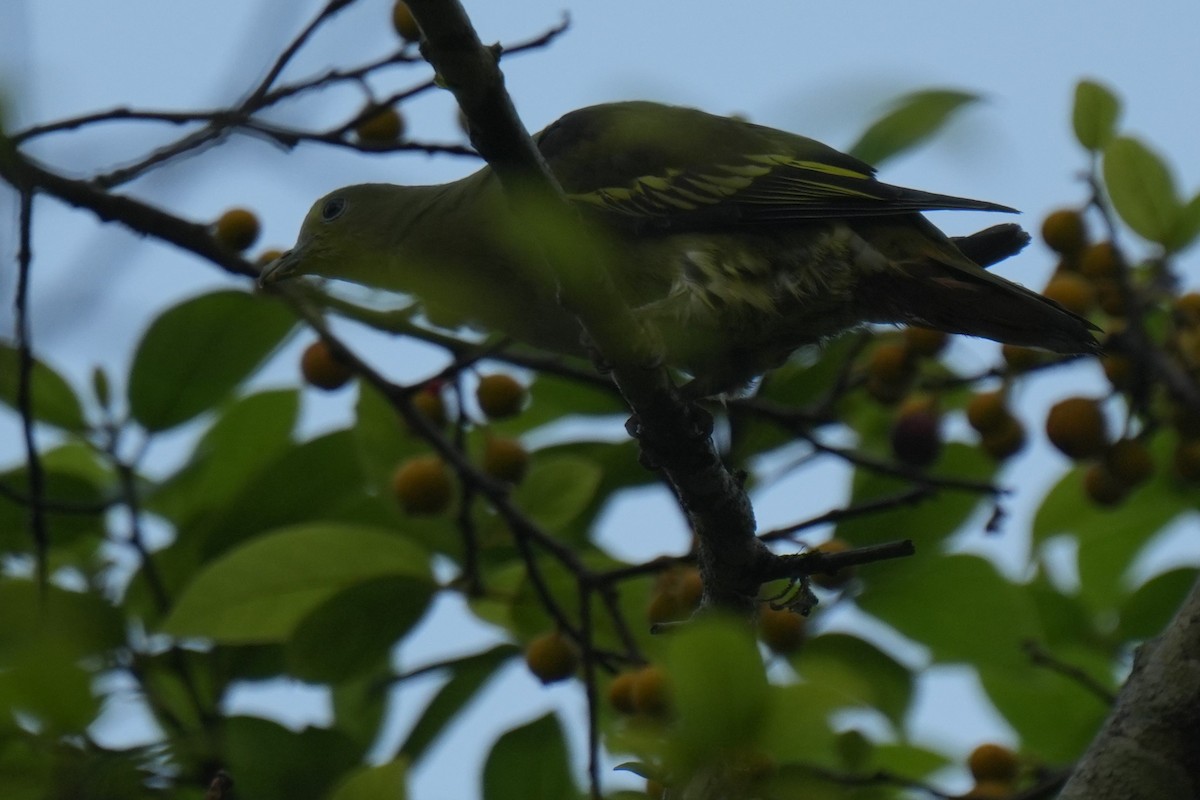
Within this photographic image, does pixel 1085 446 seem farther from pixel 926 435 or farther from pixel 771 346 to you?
pixel 771 346

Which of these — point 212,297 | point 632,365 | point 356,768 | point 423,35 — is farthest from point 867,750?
point 212,297

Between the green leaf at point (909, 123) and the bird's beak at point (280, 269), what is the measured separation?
188cm

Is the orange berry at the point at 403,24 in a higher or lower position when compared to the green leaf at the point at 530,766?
higher

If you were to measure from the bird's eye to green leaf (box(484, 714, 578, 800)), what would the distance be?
2.37 metres

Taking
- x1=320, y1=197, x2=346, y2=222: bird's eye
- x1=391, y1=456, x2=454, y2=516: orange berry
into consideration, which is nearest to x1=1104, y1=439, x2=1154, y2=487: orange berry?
x1=391, y1=456, x2=454, y2=516: orange berry

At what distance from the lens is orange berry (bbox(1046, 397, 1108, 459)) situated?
476 centimetres

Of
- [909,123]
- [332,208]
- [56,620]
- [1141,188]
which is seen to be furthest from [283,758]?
[1141,188]

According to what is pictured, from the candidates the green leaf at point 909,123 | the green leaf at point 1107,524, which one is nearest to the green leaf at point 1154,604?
the green leaf at point 1107,524

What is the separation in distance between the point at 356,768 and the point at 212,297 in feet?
5.24

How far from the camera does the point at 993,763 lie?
427 cm

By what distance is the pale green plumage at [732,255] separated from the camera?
4.54 meters

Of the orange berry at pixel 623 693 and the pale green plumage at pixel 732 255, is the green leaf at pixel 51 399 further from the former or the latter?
the orange berry at pixel 623 693

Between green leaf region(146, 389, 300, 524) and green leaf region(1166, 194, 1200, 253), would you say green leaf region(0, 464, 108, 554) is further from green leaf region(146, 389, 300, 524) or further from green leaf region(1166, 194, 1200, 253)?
green leaf region(1166, 194, 1200, 253)

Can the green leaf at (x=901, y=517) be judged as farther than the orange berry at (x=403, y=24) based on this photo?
No
